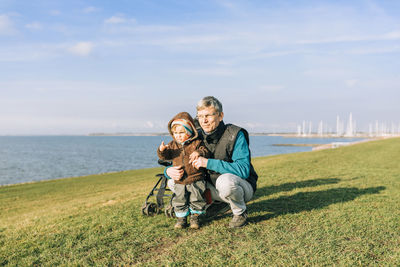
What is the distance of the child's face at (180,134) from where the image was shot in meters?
4.44

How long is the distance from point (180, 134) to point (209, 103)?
65 centimetres

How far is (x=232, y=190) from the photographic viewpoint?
4.53 meters

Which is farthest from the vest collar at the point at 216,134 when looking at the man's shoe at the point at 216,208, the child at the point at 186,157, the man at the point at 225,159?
the man's shoe at the point at 216,208

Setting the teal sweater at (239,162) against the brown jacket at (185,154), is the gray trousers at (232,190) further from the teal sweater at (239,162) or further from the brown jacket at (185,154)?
the brown jacket at (185,154)

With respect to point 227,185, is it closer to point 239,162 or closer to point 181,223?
point 239,162

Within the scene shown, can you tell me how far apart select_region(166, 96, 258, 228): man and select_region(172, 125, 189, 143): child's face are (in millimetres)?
369

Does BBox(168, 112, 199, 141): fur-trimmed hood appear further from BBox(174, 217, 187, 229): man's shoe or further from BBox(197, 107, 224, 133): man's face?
BBox(174, 217, 187, 229): man's shoe

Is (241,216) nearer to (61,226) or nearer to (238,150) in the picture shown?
(238,150)

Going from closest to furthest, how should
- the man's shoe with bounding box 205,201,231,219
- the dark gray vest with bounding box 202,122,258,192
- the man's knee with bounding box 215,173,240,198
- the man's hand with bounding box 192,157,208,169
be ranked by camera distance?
the man's hand with bounding box 192,157,208,169 → the man's knee with bounding box 215,173,240,198 → the dark gray vest with bounding box 202,122,258,192 → the man's shoe with bounding box 205,201,231,219

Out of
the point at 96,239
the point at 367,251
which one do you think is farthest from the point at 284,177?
the point at 96,239

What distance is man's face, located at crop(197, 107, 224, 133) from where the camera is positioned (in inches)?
181

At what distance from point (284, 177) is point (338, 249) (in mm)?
7329

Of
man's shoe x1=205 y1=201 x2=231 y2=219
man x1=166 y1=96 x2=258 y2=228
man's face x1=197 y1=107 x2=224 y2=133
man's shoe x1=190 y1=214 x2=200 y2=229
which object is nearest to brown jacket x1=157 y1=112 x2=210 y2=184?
man x1=166 y1=96 x2=258 y2=228

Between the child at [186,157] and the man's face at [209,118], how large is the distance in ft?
0.75
